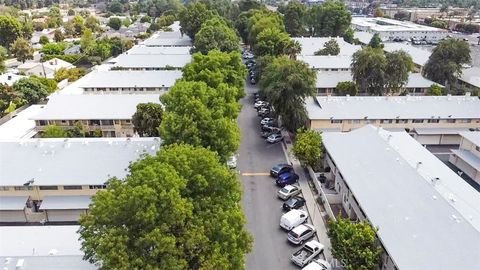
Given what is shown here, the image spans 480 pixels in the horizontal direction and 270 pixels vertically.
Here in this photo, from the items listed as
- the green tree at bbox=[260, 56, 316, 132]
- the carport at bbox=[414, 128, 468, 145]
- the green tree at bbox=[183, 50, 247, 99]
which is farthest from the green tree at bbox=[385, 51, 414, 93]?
the green tree at bbox=[183, 50, 247, 99]

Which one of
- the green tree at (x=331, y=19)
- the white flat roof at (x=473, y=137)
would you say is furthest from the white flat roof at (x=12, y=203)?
the green tree at (x=331, y=19)

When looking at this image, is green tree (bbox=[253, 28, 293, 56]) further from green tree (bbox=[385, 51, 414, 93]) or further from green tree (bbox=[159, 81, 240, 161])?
green tree (bbox=[159, 81, 240, 161])

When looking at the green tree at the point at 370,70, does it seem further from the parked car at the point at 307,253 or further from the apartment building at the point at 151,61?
the apartment building at the point at 151,61

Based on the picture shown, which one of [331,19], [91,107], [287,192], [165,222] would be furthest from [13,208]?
[331,19]

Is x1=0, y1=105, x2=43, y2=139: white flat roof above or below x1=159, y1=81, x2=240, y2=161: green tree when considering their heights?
below

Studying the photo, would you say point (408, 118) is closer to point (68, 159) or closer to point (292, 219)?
point (292, 219)

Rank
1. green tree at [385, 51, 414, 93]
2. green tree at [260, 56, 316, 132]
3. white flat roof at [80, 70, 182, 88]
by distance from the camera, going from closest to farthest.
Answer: green tree at [260, 56, 316, 132] < green tree at [385, 51, 414, 93] < white flat roof at [80, 70, 182, 88]
